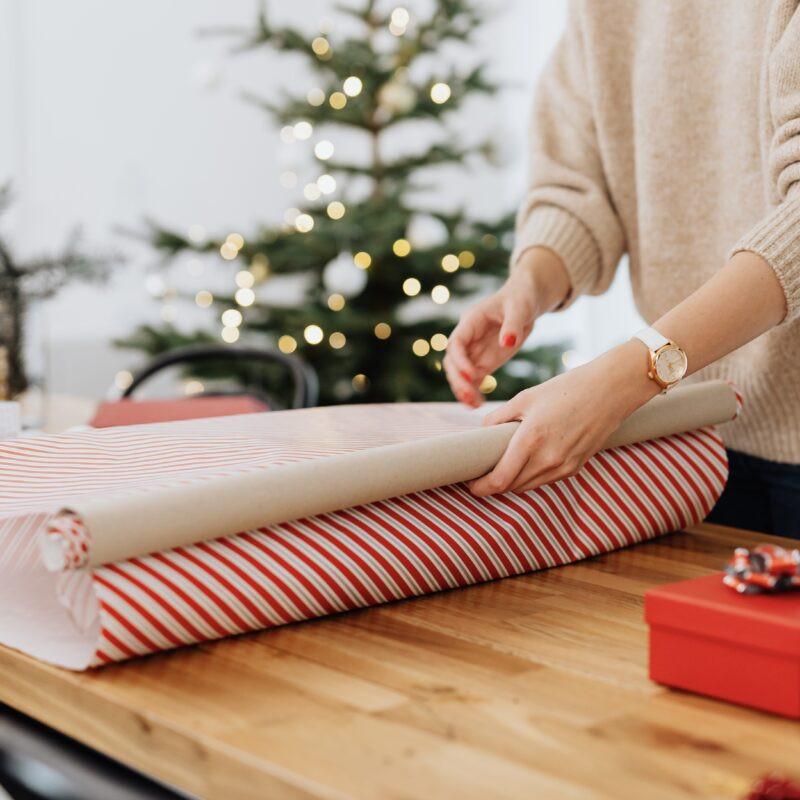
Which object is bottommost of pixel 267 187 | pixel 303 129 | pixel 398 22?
pixel 267 187

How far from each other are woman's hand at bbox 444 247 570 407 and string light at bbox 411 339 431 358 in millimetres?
2306

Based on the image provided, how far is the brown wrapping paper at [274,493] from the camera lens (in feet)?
1.84

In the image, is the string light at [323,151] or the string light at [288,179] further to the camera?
the string light at [288,179]

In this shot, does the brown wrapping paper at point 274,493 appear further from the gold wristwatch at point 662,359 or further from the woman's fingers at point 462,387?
the woman's fingers at point 462,387

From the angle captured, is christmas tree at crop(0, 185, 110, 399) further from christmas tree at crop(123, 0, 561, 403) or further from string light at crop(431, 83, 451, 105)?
string light at crop(431, 83, 451, 105)

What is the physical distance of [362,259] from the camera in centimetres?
342

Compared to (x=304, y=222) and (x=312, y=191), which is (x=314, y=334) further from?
(x=312, y=191)

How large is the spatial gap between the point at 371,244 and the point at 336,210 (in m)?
0.21

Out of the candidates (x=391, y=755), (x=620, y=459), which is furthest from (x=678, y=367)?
(x=391, y=755)

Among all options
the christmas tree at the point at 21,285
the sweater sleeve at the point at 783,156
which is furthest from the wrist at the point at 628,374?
the christmas tree at the point at 21,285

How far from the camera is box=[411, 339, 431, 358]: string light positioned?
136 inches

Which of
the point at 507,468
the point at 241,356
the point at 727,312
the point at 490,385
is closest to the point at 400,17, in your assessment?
the point at 490,385

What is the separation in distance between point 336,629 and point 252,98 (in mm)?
3068

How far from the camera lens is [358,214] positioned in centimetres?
336
